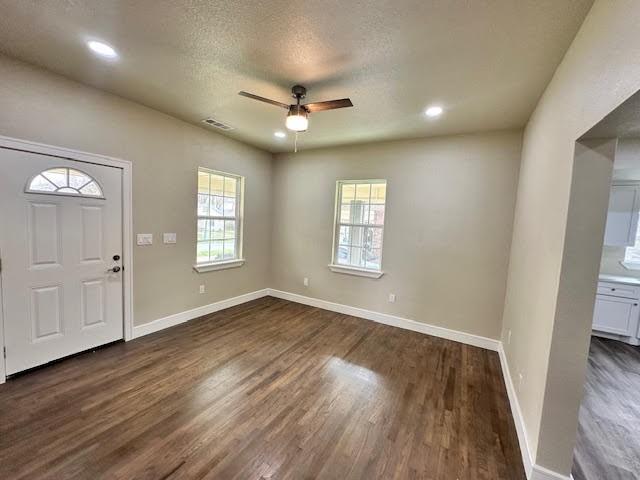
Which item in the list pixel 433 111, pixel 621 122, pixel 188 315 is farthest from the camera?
pixel 188 315

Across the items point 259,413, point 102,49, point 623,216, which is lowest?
point 259,413

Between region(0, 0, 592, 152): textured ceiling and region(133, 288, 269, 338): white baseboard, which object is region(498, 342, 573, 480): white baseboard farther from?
region(133, 288, 269, 338): white baseboard

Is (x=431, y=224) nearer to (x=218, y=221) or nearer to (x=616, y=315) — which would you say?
(x=616, y=315)

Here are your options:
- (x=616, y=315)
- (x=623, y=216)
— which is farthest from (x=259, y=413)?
(x=623, y=216)

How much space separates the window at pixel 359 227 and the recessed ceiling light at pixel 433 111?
4.07ft

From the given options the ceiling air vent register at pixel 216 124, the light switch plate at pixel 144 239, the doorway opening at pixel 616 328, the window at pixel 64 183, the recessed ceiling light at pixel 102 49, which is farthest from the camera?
the ceiling air vent register at pixel 216 124

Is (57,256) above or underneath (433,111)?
underneath

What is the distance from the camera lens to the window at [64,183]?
7.84 feet

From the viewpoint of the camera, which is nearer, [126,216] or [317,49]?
[317,49]

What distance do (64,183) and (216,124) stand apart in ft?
5.79

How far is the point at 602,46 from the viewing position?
1.22m

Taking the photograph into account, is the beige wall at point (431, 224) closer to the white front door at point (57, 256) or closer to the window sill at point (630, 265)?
the window sill at point (630, 265)

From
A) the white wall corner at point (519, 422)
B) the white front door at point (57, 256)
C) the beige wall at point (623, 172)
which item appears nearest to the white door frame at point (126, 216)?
the white front door at point (57, 256)

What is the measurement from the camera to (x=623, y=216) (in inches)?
146
